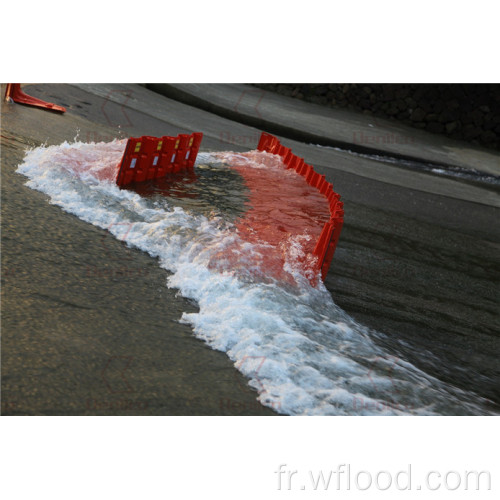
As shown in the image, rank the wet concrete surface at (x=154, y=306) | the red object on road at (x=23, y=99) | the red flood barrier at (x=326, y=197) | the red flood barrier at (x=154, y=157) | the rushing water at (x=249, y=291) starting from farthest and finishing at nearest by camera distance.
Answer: the red object on road at (x=23, y=99) → the red flood barrier at (x=154, y=157) → the red flood barrier at (x=326, y=197) → the rushing water at (x=249, y=291) → the wet concrete surface at (x=154, y=306)

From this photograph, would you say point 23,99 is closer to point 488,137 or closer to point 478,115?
point 478,115

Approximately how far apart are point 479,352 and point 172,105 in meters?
9.65

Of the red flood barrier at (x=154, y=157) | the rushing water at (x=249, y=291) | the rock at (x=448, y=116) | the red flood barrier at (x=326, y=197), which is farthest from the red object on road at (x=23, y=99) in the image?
the rock at (x=448, y=116)

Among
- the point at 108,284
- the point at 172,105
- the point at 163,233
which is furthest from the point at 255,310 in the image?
the point at 172,105

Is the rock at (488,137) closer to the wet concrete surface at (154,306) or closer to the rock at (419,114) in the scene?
the rock at (419,114)

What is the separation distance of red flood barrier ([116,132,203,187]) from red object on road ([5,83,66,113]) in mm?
2847

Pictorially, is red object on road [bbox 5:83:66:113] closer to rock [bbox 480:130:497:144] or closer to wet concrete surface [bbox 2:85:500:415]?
wet concrete surface [bbox 2:85:500:415]

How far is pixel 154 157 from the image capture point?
805 centimetres

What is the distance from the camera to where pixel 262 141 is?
11234 millimetres

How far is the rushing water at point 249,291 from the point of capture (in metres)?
4.13

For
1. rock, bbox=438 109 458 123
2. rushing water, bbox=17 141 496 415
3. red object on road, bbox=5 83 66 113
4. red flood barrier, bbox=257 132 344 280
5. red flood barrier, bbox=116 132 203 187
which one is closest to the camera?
rushing water, bbox=17 141 496 415

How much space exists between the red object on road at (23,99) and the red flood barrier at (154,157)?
2847mm

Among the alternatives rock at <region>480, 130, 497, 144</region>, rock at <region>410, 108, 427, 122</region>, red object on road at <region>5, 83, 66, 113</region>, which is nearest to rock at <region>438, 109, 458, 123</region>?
rock at <region>410, 108, 427, 122</region>

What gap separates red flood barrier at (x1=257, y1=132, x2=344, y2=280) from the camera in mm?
6148
